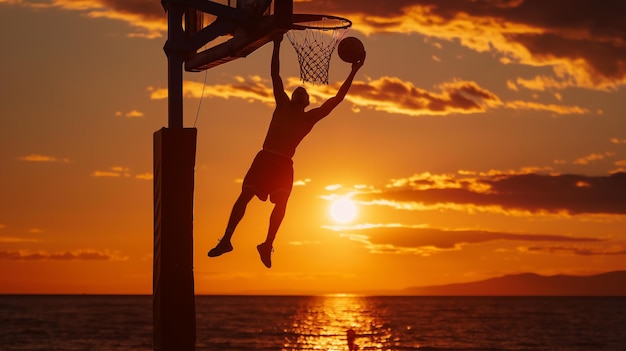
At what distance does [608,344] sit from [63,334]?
1934 inches

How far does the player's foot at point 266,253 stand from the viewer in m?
12.8

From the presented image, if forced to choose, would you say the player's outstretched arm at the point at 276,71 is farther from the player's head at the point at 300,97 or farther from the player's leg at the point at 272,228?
the player's leg at the point at 272,228

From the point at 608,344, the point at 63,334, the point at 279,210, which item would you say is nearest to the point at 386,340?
the point at 608,344

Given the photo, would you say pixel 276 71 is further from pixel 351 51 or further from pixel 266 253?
pixel 266 253

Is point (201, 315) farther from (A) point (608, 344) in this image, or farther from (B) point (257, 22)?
(B) point (257, 22)

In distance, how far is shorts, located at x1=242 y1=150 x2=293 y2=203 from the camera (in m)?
12.4

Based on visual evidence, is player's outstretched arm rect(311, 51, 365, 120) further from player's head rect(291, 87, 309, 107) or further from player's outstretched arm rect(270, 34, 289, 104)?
player's outstretched arm rect(270, 34, 289, 104)

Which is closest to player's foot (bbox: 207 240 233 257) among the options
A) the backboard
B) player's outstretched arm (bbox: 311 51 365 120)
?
player's outstretched arm (bbox: 311 51 365 120)

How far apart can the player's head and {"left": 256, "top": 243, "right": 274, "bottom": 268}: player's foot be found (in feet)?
5.60

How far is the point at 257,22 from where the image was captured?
39.9 ft

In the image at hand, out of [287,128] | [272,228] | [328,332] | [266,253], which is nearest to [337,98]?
[287,128]

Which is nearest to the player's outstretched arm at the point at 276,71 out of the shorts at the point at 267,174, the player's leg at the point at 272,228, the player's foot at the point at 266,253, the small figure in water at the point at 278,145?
the small figure in water at the point at 278,145

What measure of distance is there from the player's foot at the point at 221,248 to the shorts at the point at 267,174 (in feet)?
2.18

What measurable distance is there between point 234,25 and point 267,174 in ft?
5.72
